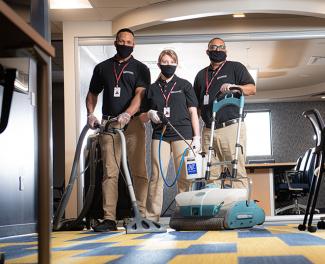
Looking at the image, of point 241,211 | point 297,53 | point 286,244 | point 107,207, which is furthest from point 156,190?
point 297,53

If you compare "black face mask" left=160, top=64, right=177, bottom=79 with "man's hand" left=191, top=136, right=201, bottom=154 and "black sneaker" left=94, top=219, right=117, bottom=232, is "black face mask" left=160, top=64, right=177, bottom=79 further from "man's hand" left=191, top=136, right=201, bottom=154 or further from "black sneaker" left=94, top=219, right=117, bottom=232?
"black sneaker" left=94, top=219, right=117, bottom=232

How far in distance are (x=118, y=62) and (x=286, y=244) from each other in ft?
8.39

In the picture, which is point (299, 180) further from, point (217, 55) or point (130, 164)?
point (130, 164)

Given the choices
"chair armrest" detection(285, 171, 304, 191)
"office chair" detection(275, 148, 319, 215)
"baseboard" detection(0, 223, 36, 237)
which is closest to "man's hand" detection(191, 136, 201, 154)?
"baseboard" detection(0, 223, 36, 237)

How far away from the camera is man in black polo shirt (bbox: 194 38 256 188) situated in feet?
14.9

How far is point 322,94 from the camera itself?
1227 centimetres

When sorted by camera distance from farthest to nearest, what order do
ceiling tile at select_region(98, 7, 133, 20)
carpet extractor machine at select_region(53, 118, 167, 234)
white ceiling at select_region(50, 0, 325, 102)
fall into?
white ceiling at select_region(50, 0, 325, 102) → ceiling tile at select_region(98, 7, 133, 20) → carpet extractor machine at select_region(53, 118, 167, 234)

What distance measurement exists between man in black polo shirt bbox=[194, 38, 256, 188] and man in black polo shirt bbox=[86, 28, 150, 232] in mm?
450

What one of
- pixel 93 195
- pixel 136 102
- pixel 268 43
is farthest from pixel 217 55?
pixel 268 43

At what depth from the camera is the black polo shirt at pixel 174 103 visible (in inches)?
186

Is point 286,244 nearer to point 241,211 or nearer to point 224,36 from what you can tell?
point 241,211

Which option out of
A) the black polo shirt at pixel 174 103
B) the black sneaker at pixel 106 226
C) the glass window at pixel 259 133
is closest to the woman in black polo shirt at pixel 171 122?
the black polo shirt at pixel 174 103

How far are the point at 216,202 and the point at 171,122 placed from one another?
882mm

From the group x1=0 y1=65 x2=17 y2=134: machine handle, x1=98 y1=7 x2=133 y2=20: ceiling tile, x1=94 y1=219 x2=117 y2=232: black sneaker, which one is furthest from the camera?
x1=98 y1=7 x2=133 y2=20: ceiling tile
